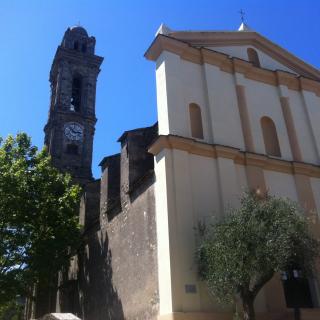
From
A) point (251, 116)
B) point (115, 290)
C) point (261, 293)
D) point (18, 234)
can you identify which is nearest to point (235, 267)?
point (261, 293)

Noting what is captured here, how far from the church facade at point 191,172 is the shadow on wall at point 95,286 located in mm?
43

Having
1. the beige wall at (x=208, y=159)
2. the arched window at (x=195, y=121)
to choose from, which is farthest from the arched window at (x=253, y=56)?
the arched window at (x=195, y=121)

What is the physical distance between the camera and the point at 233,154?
13.7 m

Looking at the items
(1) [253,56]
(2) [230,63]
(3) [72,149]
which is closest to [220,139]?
(2) [230,63]

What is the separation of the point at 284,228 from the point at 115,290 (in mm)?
6697

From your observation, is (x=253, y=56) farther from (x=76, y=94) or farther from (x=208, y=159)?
(x=76, y=94)

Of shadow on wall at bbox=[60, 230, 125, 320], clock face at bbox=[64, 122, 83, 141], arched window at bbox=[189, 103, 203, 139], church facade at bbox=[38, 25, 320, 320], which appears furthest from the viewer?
clock face at bbox=[64, 122, 83, 141]

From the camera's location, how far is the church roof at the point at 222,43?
14.9 meters

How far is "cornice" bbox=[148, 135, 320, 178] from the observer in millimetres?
12789

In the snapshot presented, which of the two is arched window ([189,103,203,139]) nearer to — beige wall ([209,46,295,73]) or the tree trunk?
beige wall ([209,46,295,73])

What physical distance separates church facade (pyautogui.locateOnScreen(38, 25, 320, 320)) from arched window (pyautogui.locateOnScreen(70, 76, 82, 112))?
1101 inches

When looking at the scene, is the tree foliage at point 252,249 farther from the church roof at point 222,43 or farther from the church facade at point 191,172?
the church roof at point 222,43

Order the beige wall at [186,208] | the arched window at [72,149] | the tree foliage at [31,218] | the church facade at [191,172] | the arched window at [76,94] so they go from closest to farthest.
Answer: the beige wall at [186,208]
the church facade at [191,172]
the tree foliage at [31,218]
the arched window at [72,149]
the arched window at [76,94]

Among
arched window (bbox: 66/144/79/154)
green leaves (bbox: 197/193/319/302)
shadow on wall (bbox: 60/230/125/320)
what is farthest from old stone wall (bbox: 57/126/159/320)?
arched window (bbox: 66/144/79/154)
